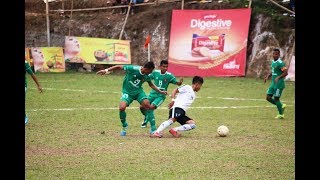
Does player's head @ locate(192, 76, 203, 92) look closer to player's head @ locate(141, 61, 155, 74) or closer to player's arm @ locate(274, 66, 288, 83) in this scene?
player's head @ locate(141, 61, 155, 74)

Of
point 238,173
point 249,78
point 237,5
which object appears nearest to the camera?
point 238,173

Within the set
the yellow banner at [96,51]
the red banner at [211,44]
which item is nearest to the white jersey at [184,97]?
the red banner at [211,44]

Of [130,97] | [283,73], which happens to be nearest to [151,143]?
[130,97]

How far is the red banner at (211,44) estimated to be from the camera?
95.2 ft

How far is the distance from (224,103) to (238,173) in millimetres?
10881

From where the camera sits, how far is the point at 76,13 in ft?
121

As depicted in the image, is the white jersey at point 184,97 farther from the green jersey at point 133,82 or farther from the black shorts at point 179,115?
the green jersey at point 133,82

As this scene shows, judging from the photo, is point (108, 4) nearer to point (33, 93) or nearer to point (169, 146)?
point (33, 93)

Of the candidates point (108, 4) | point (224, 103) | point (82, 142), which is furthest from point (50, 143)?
point (108, 4)

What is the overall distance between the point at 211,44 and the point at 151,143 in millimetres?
19112

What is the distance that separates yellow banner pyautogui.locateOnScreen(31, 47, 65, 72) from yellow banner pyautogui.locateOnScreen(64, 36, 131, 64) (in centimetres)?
67

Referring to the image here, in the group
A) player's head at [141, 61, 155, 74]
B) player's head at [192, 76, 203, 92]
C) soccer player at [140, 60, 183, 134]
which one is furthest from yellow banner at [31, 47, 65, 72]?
player's head at [192, 76, 203, 92]
